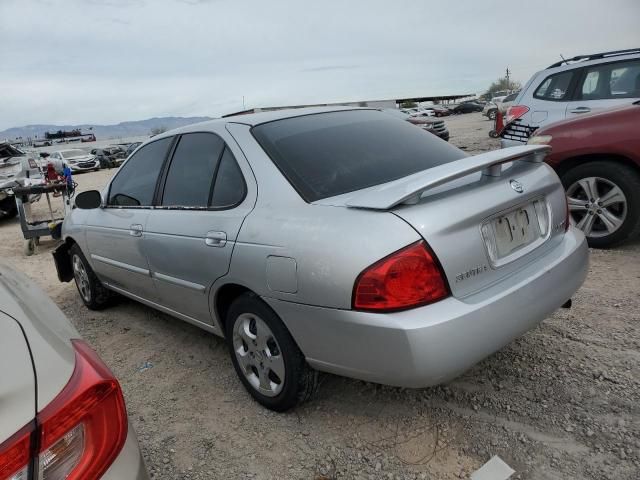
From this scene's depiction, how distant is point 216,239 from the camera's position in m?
2.58

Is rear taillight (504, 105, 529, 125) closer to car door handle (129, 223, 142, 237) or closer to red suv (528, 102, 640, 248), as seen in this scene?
red suv (528, 102, 640, 248)

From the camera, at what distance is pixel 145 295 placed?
11.6ft

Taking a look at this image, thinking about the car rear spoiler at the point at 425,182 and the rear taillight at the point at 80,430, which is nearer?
the rear taillight at the point at 80,430

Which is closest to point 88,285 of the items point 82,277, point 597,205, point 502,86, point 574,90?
point 82,277

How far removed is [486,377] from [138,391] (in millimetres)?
2087

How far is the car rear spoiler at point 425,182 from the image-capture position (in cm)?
197

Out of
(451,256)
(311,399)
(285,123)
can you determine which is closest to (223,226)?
(285,123)

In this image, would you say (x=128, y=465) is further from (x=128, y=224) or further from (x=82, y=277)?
(x=82, y=277)

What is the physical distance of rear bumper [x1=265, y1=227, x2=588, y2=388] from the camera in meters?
1.85

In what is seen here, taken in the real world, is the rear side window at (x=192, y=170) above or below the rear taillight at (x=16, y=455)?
above

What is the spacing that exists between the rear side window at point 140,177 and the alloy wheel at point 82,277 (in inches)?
38.3

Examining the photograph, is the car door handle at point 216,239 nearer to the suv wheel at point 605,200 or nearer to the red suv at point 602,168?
the red suv at point 602,168

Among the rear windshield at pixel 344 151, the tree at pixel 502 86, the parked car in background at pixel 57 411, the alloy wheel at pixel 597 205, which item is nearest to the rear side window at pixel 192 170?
the rear windshield at pixel 344 151

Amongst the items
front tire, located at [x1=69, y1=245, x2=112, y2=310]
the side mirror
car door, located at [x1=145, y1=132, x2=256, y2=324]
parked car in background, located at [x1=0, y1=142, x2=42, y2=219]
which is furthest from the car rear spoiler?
parked car in background, located at [x1=0, y1=142, x2=42, y2=219]
